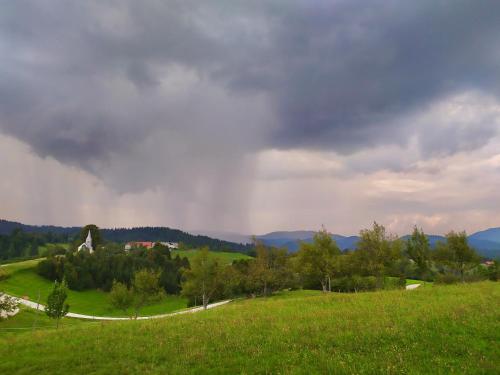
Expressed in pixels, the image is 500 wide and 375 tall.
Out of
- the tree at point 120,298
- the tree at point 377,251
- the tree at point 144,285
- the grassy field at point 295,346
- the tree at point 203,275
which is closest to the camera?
the grassy field at point 295,346

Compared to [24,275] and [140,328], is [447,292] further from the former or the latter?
[24,275]

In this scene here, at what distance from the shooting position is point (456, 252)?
229 feet

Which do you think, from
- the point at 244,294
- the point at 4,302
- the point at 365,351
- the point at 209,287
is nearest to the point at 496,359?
the point at 365,351

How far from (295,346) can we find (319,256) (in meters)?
49.6

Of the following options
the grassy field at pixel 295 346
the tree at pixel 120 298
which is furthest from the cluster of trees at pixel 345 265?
the grassy field at pixel 295 346

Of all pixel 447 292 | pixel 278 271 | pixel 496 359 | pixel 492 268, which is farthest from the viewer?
pixel 492 268

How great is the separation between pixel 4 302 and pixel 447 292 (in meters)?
52.5

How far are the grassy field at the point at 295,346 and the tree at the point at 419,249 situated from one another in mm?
64087

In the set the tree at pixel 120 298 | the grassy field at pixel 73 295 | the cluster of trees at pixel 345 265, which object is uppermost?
the cluster of trees at pixel 345 265

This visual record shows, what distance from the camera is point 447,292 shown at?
31484 mm

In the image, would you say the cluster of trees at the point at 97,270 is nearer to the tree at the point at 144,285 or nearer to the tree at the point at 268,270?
the tree at the point at 268,270

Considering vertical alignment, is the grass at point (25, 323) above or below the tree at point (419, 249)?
below

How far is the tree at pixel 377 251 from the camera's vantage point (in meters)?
55.2

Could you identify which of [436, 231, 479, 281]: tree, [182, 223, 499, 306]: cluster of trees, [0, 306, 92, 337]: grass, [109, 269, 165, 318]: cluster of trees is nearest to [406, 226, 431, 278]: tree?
[182, 223, 499, 306]: cluster of trees
